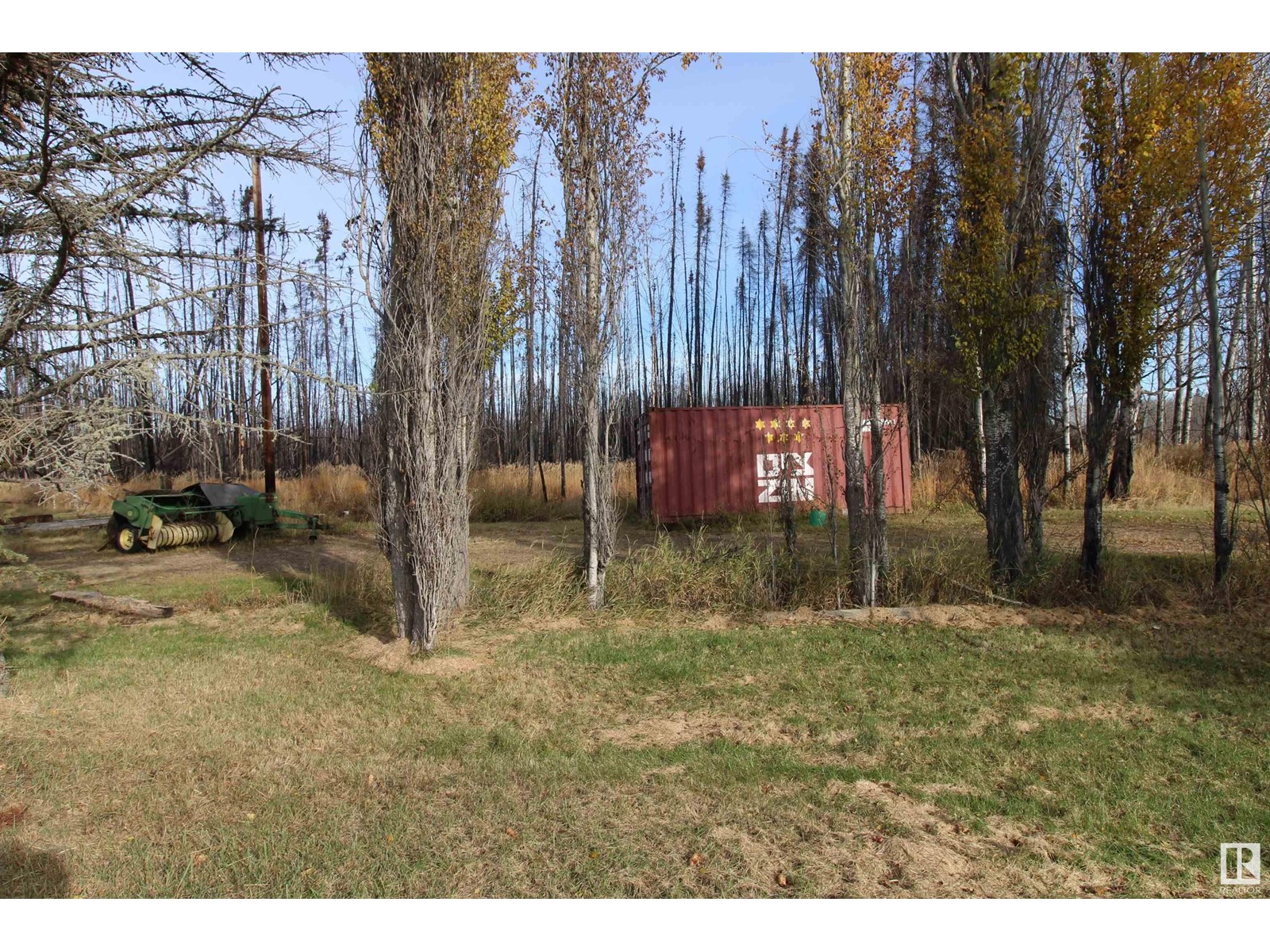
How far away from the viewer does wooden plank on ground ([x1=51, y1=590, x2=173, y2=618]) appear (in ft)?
27.8

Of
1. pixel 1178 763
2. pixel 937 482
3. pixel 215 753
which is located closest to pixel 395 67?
pixel 215 753

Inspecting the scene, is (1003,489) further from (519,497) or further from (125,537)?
(125,537)

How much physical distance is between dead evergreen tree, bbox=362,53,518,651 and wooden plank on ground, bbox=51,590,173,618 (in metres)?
3.27

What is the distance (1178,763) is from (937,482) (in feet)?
43.3

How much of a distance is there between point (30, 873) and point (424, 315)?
4.58 metres

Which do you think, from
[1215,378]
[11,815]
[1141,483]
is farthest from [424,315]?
[1141,483]

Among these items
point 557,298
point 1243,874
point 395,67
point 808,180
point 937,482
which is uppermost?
point 395,67

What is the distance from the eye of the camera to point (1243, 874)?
333cm

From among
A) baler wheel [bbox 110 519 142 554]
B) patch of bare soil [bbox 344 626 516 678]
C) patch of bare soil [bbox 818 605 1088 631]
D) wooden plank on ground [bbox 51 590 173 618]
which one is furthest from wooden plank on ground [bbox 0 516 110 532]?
patch of bare soil [bbox 818 605 1088 631]

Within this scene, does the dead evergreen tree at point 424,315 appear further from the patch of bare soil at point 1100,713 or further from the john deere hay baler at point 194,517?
the john deere hay baler at point 194,517

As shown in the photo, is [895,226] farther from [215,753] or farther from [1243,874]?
[215,753]

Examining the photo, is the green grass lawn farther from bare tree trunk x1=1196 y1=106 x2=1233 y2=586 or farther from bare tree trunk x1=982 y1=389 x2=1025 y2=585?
bare tree trunk x1=982 y1=389 x2=1025 y2=585

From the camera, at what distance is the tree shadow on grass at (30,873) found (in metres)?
3.33

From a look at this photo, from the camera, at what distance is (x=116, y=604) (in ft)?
28.2
